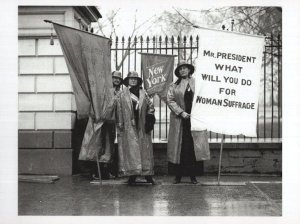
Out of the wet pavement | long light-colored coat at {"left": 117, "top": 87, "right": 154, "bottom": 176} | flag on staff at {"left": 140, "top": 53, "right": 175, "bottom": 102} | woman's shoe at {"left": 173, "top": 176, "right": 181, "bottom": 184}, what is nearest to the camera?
the wet pavement

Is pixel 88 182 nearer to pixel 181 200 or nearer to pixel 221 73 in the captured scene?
pixel 181 200

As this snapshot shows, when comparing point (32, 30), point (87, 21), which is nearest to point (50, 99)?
point (32, 30)

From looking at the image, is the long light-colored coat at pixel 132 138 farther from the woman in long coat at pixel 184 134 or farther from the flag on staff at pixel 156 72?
the flag on staff at pixel 156 72

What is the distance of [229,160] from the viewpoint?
33.1 ft

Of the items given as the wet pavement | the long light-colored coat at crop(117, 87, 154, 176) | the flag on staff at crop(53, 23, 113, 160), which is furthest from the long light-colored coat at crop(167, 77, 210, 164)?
the flag on staff at crop(53, 23, 113, 160)

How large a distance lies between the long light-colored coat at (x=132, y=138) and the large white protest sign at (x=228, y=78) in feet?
3.61

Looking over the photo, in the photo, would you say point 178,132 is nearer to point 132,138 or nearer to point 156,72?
point 132,138

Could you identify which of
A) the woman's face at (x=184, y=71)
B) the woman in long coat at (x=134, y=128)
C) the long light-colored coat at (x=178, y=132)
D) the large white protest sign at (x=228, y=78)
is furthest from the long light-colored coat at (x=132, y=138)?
the large white protest sign at (x=228, y=78)

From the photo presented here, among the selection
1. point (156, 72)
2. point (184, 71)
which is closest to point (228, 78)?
point (184, 71)

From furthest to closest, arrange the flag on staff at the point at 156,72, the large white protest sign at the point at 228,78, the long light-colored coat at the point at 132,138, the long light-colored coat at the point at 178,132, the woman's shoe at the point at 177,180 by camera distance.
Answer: the flag on staff at the point at 156,72
the woman's shoe at the point at 177,180
the long light-colored coat at the point at 178,132
the long light-colored coat at the point at 132,138
the large white protest sign at the point at 228,78

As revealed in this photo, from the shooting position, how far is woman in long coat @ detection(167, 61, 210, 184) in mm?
8758

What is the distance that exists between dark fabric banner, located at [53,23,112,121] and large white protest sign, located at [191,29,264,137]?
1605 millimetres

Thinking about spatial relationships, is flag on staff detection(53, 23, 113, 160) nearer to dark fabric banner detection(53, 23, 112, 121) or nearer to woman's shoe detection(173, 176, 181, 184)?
dark fabric banner detection(53, 23, 112, 121)

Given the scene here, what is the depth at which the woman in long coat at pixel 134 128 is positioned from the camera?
28.3 ft
